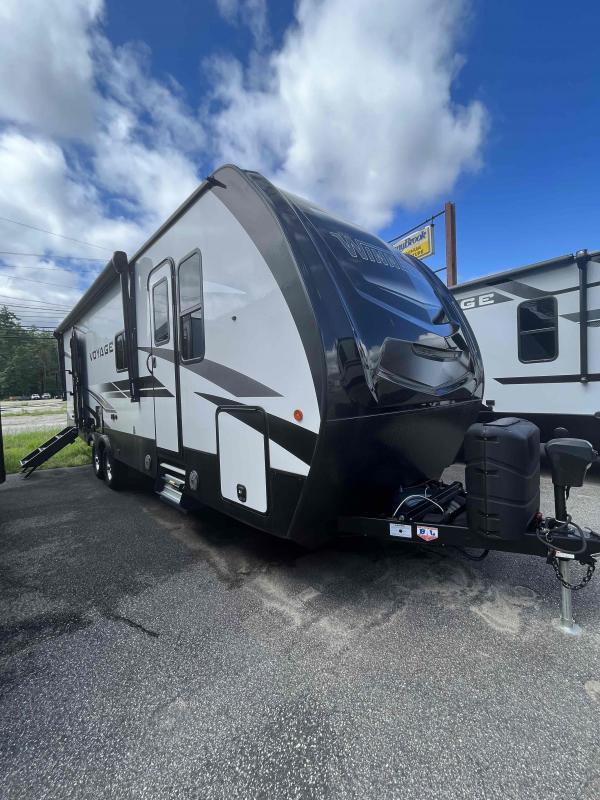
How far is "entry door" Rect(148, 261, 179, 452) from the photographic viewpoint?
376 cm

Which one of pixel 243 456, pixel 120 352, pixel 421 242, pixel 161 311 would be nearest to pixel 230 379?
pixel 243 456

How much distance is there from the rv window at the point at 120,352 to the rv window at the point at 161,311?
41.5 inches

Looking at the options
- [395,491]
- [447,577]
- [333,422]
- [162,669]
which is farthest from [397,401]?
[162,669]

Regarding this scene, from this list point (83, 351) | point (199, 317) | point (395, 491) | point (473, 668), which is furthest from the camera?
point (83, 351)

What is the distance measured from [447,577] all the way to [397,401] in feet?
4.67

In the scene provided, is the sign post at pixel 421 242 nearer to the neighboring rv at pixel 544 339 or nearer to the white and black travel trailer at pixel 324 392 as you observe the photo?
the neighboring rv at pixel 544 339

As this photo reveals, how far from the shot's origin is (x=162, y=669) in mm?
2168

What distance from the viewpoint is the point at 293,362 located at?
2.39 meters

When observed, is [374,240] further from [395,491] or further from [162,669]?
[162,669]

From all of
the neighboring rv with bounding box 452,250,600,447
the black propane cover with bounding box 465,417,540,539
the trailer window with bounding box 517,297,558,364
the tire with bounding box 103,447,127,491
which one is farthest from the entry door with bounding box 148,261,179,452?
the trailer window with bounding box 517,297,558,364

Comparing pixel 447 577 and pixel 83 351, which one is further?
pixel 83 351

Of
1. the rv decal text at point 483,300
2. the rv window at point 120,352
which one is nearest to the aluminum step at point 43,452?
the rv window at point 120,352

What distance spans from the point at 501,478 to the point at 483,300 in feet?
16.9

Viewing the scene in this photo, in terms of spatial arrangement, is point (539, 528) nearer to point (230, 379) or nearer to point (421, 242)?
point (230, 379)
